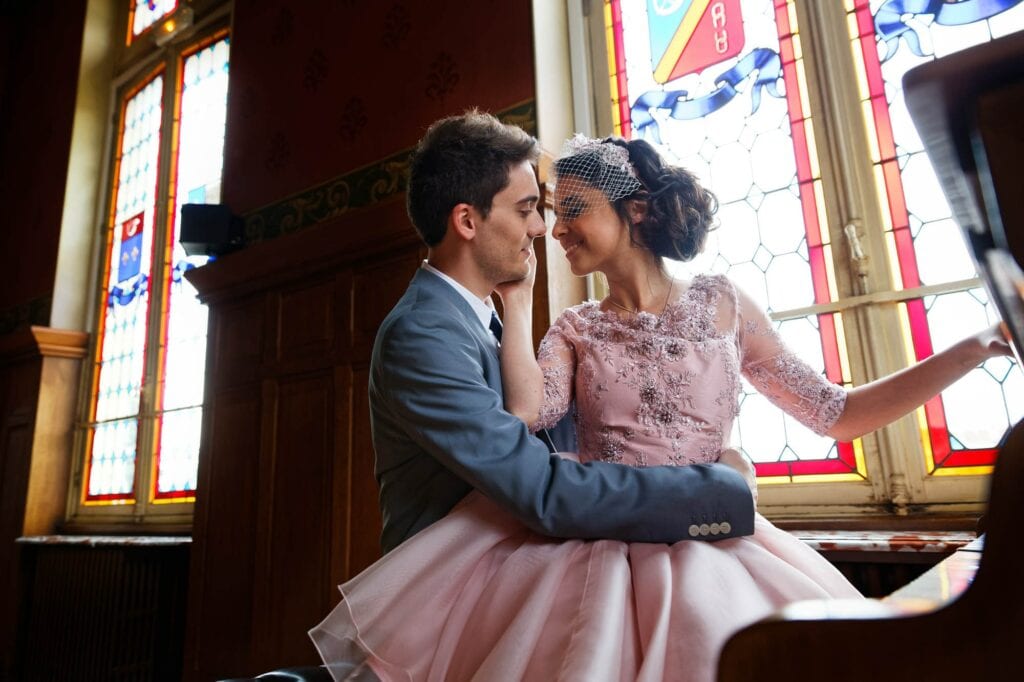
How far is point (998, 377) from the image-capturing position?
1921 millimetres

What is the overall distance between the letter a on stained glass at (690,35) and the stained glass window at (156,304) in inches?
124

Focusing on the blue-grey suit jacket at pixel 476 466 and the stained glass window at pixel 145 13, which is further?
the stained glass window at pixel 145 13

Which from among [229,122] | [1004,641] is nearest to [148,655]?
[229,122]

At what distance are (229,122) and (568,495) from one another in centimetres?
396

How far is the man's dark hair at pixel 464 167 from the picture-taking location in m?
1.53

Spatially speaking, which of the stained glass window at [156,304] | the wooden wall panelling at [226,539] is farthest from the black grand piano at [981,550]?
the stained glass window at [156,304]

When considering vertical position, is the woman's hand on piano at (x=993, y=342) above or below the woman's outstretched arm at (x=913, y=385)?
above

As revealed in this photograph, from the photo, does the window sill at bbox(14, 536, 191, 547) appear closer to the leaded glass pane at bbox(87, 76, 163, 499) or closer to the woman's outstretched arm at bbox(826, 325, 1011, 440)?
the leaded glass pane at bbox(87, 76, 163, 499)

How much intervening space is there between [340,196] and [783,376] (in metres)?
2.57

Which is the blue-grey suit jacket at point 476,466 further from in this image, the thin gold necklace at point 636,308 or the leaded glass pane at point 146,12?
the leaded glass pane at point 146,12

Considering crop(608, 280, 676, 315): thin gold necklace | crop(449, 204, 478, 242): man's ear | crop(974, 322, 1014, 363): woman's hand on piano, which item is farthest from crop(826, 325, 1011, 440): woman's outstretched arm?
crop(449, 204, 478, 242): man's ear

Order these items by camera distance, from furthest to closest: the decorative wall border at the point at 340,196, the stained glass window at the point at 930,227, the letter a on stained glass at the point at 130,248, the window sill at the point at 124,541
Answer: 1. the letter a on stained glass at the point at 130,248
2. the window sill at the point at 124,541
3. the decorative wall border at the point at 340,196
4. the stained glass window at the point at 930,227

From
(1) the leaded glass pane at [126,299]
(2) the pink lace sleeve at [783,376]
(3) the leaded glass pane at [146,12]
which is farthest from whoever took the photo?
(3) the leaded glass pane at [146,12]

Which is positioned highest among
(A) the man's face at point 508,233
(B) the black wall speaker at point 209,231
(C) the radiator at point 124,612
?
(B) the black wall speaker at point 209,231
